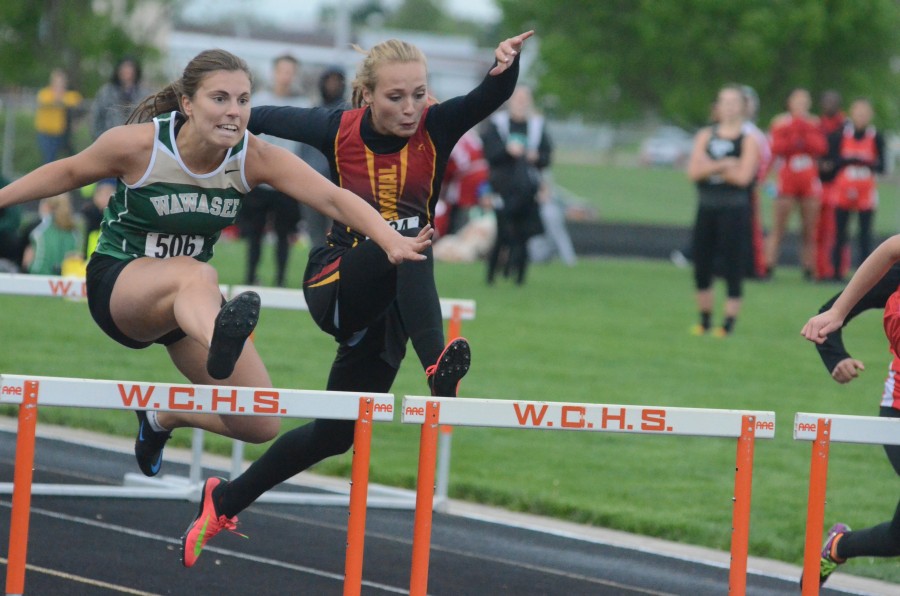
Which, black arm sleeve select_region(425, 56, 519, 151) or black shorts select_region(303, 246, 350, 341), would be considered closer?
black arm sleeve select_region(425, 56, 519, 151)

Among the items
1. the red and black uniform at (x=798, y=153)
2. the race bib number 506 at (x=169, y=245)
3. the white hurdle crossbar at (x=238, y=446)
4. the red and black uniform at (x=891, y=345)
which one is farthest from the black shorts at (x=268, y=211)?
the red and black uniform at (x=891, y=345)

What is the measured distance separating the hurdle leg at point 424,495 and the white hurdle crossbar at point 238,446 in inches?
71.2

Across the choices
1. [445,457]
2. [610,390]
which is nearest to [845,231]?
[610,390]

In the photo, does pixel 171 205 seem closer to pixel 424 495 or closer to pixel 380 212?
pixel 380 212

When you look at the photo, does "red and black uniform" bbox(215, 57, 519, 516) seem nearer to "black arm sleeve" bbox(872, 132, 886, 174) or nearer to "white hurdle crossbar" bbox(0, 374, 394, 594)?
"white hurdle crossbar" bbox(0, 374, 394, 594)

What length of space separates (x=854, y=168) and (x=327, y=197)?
1361 cm

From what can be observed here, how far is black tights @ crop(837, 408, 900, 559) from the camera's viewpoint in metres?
5.14

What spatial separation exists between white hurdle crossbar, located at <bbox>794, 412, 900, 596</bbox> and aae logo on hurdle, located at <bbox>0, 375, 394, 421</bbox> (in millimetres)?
1273

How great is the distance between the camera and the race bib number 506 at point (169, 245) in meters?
4.79

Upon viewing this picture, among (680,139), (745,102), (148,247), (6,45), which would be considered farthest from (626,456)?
(680,139)

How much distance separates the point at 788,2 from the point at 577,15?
4.41 metres

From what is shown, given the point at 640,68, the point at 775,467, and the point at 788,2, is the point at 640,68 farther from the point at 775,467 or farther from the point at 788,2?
the point at 775,467

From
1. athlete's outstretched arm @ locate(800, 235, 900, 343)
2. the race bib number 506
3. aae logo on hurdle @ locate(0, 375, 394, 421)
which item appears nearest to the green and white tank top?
the race bib number 506

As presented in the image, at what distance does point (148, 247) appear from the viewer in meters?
4.81
